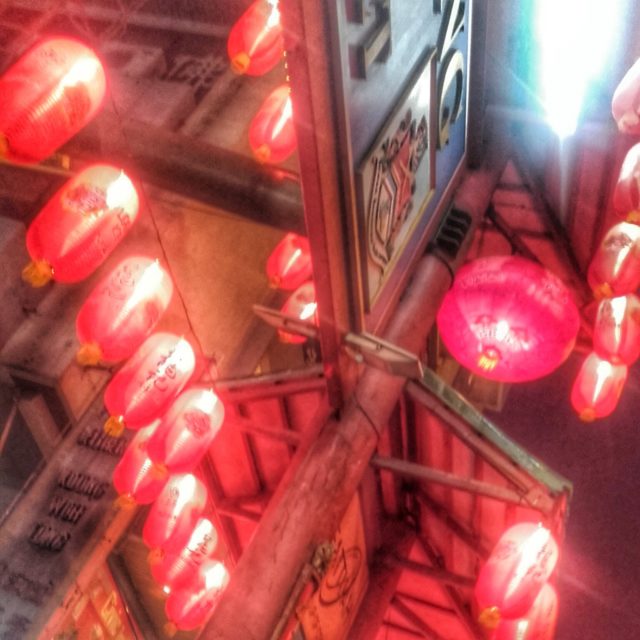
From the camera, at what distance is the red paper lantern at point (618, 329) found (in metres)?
6.95

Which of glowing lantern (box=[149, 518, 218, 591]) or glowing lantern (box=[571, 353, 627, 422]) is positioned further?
glowing lantern (box=[571, 353, 627, 422])

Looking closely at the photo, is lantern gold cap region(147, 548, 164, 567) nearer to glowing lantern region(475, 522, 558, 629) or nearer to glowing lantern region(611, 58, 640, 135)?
glowing lantern region(475, 522, 558, 629)

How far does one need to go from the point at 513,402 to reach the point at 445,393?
20.1 ft

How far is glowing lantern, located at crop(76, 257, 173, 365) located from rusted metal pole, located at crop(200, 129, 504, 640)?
160 centimetres

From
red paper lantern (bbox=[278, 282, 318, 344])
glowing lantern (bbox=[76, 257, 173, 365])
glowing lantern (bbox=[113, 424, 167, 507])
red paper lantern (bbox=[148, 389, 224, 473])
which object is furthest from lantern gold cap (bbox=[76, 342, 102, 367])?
red paper lantern (bbox=[278, 282, 318, 344])

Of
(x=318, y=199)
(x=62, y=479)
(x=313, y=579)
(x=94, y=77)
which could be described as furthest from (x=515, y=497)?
(x=62, y=479)

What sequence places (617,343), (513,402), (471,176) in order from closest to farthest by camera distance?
(617,343)
(471,176)
(513,402)

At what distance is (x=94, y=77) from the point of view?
16.0 ft

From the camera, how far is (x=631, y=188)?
251 inches

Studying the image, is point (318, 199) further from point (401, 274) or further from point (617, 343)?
point (617, 343)

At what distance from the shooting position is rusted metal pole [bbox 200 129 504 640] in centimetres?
431

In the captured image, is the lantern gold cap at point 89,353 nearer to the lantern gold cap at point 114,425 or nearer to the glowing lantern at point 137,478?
the lantern gold cap at point 114,425

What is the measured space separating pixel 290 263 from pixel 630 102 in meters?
3.73

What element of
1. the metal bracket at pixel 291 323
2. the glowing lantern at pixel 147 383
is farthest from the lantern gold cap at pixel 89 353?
the metal bracket at pixel 291 323
